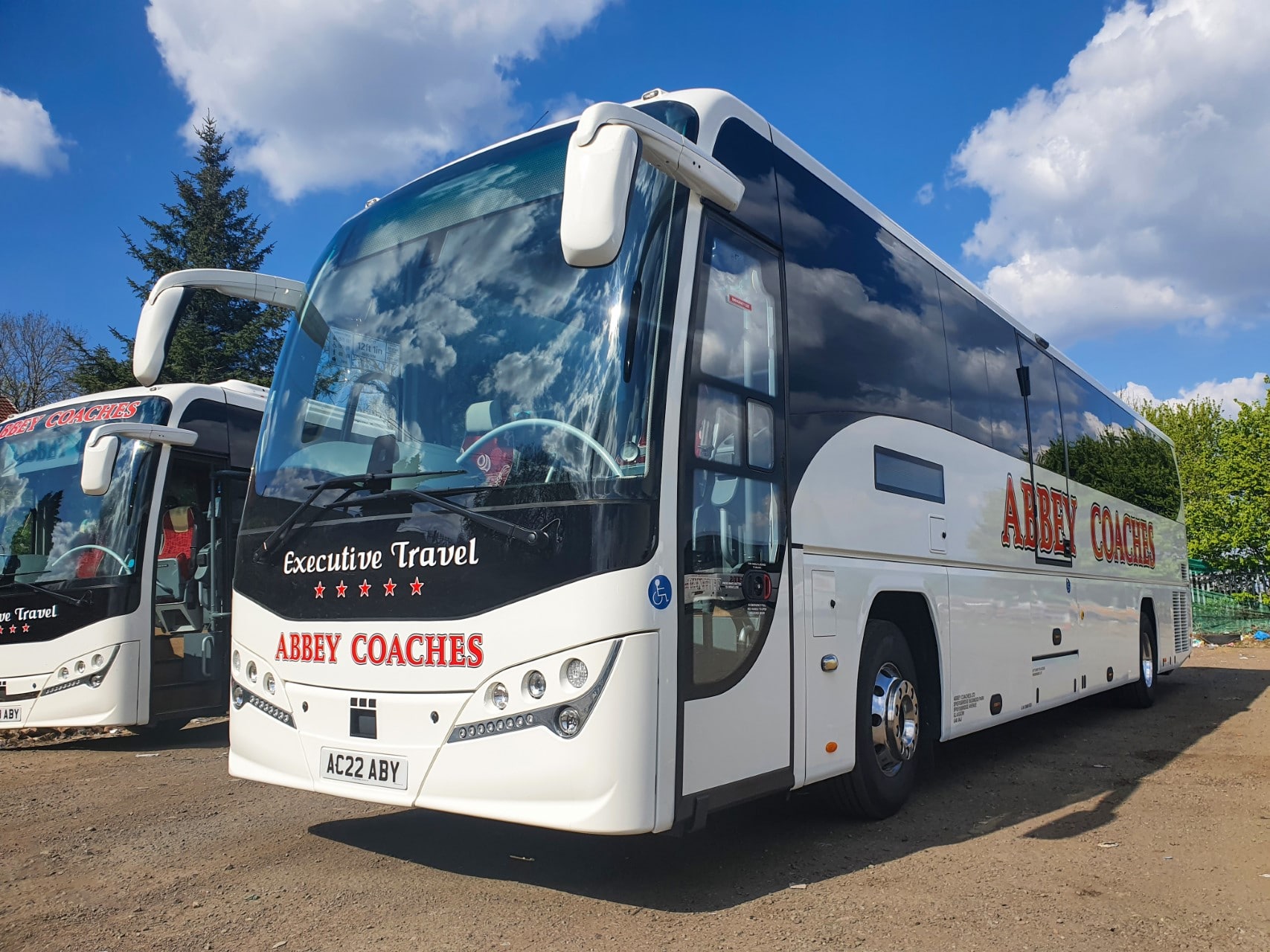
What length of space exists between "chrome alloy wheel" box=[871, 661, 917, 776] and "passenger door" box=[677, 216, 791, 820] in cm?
125

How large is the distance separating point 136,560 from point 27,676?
4.41 feet

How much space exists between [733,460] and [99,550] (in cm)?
700

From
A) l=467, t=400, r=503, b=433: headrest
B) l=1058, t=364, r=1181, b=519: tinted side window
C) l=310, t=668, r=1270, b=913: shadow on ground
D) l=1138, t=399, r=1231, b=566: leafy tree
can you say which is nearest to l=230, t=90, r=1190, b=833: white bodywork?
l=310, t=668, r=1270, b=913: shadow on ground

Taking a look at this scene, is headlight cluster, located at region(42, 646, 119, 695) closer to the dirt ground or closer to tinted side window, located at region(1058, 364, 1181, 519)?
the dirt ground

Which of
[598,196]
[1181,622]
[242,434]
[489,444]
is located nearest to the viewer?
[598,196]

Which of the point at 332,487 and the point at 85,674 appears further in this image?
the point at 85,674

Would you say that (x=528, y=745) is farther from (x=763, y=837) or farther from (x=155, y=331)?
(x=155, y=331)

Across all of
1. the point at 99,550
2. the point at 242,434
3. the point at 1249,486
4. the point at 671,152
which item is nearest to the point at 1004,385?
the point at 671,152

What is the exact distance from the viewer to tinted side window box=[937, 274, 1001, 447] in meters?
7.34

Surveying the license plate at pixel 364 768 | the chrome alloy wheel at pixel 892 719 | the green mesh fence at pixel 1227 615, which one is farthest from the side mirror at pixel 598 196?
the green mesh fence at pixel 1227 615

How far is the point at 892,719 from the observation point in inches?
231

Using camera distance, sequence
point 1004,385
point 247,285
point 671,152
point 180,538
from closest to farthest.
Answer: point 671,152
point 247,285
point 1004,385
point 180,538

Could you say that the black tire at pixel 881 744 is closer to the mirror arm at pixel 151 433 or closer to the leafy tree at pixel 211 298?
the mirror arm at pixel 151 433

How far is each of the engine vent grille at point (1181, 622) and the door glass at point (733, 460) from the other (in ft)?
35.1
